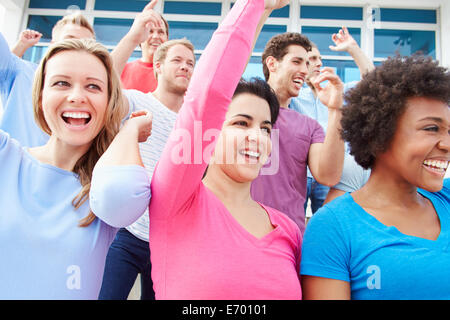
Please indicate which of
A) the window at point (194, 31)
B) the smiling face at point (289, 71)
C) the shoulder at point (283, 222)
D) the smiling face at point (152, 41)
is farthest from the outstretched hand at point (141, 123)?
the window at point (194, 31)

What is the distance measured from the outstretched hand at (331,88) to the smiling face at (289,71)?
1.97 feet

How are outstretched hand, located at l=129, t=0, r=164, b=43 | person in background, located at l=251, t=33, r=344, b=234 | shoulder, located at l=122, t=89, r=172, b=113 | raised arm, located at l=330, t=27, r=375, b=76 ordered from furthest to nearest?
raised arm, located at l=330, t=27, r=375, b=76 < shoulder, located at l=122, t=89, r=172, b=113 < outstretched hand, located at l=129, t=0, r=164, b=43 < person in background, located at l=251, t=33, r=344, b=234

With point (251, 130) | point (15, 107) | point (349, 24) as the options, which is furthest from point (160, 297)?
point (349, 24)

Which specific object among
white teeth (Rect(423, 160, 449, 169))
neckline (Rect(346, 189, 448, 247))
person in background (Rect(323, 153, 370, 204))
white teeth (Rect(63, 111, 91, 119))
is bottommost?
neckline (Rect(346, 189, 448, 247))

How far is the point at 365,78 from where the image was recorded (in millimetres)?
1288

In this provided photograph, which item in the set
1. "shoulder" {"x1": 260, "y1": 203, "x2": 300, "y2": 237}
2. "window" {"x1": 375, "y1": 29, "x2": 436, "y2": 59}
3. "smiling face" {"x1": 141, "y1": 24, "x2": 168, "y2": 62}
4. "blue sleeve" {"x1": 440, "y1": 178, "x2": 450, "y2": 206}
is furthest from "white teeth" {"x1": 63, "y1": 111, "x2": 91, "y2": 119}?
"window" {"x1": 375, "y1": 29, "x2": 436, "y2": 59}

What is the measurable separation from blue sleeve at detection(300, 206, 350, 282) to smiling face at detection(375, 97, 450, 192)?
0.29m

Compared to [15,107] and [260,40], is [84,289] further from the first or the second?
[260,40]

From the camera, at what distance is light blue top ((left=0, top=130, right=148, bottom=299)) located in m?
0.90

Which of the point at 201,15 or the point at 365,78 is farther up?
the point at 201,15

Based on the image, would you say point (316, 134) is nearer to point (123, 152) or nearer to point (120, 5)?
point (123, 152)

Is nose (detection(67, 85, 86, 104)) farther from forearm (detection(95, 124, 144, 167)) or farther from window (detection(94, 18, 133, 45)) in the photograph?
window (detection(94, 18, 133, 45))

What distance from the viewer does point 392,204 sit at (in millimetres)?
1153
